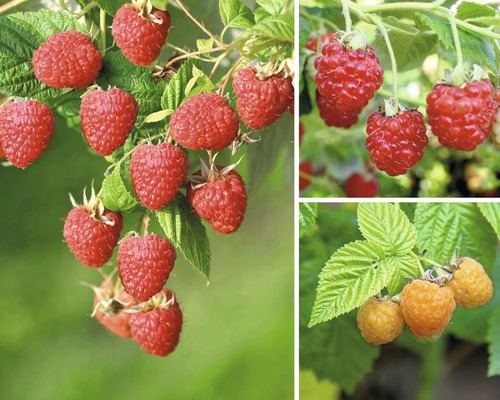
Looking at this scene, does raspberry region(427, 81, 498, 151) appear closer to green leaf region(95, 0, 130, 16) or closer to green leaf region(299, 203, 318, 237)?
green leaf region(299, 203, 318, 237)

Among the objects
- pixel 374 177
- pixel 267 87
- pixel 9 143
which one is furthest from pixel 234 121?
pixel 374 177

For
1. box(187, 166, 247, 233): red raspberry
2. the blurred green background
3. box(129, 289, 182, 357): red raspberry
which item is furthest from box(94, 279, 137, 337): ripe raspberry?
the blurred green background

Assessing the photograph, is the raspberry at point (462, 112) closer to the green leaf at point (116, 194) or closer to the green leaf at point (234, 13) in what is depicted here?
the green leaf at point (234, 13)

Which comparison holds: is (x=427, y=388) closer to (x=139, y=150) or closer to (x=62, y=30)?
(x=139, y=150)

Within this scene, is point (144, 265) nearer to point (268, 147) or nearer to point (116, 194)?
point (116, 194)

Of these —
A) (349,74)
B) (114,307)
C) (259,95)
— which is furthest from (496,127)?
(114,307)
